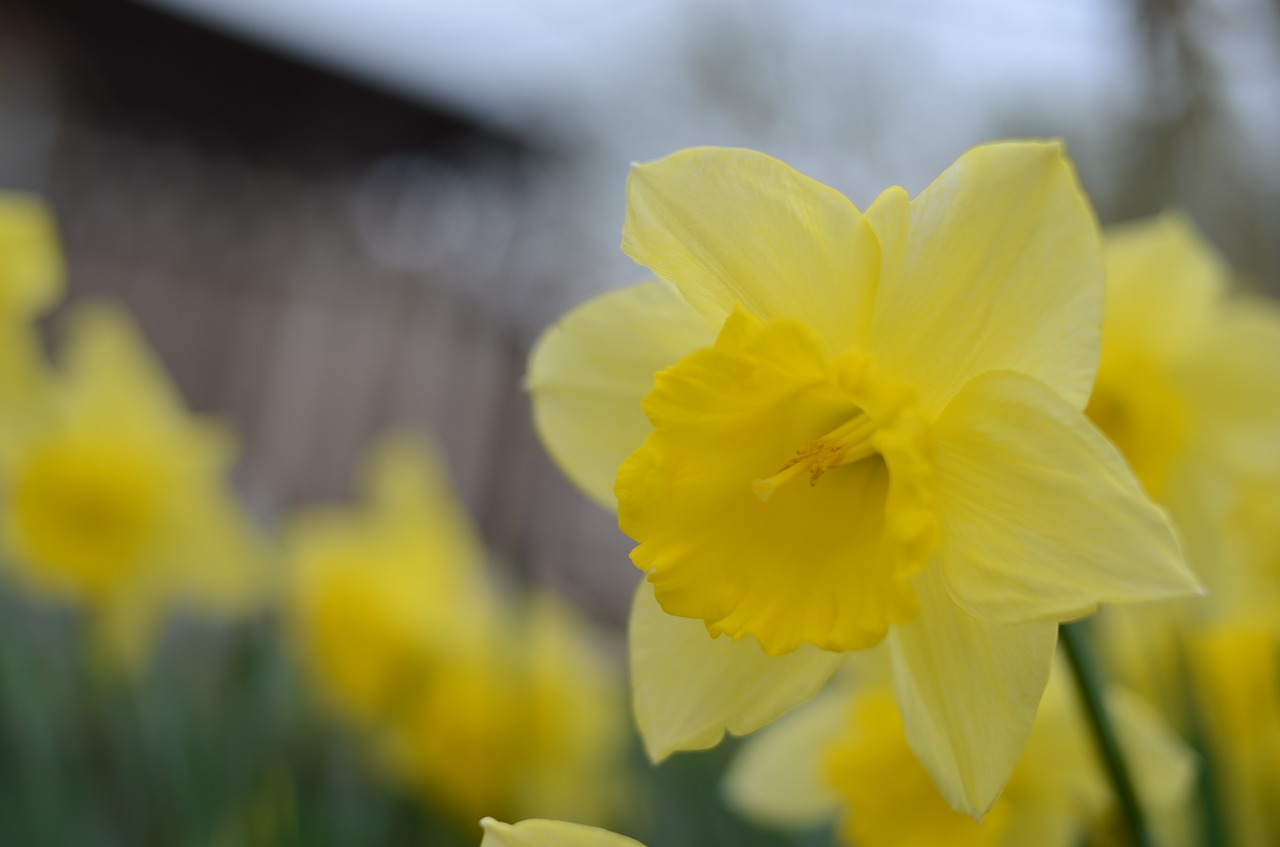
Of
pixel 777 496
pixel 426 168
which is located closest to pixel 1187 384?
pixel 777 496

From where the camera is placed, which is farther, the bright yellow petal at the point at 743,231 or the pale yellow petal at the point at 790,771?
the pale yellow petal at the point at 790,771

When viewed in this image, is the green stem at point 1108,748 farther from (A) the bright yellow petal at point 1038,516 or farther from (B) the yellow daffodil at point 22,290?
(B) the yellow daffodil at point 22,290

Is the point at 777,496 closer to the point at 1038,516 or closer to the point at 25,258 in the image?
the point at 1038,516

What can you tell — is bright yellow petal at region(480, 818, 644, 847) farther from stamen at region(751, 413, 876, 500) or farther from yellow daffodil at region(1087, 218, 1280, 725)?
yellow daffodil at region(1087, 218, 1280, 725)

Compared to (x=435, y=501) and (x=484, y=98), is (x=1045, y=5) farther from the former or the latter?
(x=435, y=501)

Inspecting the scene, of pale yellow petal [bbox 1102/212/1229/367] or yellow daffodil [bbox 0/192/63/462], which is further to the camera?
yellow daffodil [bbox 0/192/63/462]

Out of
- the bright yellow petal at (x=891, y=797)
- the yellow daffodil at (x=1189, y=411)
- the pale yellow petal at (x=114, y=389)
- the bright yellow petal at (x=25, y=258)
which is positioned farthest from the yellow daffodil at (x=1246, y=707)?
the pale yellow petal at (x=114, y=389)

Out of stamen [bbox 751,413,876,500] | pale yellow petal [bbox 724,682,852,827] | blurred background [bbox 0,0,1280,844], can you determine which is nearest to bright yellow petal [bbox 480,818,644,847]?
stamen [bbox 751,413,876,500]
